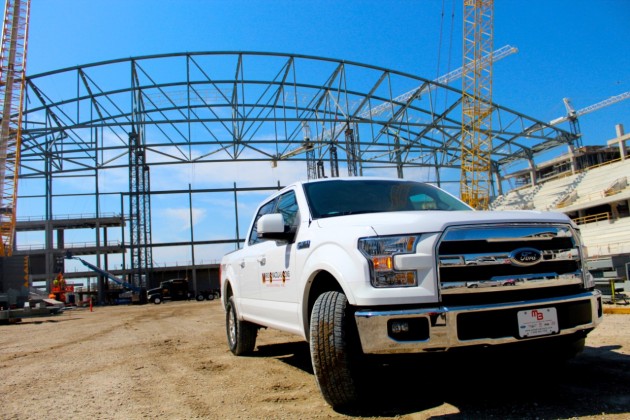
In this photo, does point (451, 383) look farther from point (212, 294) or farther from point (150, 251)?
point (150, 251)

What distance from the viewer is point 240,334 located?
251 inches

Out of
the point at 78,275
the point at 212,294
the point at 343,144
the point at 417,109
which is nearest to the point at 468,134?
the point at 417,109

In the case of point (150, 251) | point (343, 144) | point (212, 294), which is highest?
point (343, 144)

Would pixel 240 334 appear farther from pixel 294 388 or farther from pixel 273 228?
pixel 273 228

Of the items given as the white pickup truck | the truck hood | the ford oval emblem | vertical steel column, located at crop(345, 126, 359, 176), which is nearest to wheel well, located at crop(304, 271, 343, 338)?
the white pickup truck

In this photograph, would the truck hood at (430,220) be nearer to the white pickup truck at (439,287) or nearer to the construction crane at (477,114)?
the white pickup truck at (439,287)

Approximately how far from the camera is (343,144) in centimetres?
3997

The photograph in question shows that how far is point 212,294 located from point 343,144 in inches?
787

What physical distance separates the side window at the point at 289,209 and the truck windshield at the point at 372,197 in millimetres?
220

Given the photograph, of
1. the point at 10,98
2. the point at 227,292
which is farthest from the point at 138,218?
the point at 227,292

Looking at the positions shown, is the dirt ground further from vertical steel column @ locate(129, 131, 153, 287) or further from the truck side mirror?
vertical steel column @ locate(129, 131, 153, 287)

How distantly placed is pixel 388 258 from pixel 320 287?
910 millimetres

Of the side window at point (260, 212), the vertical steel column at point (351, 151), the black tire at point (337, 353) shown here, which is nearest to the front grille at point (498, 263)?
the black tire at point (337, 353)

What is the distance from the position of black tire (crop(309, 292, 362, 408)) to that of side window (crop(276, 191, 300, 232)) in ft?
4.06
